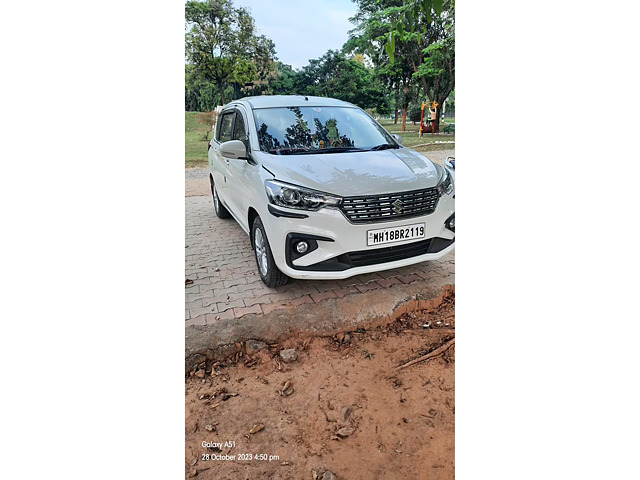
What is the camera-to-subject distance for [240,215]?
11.0 feet

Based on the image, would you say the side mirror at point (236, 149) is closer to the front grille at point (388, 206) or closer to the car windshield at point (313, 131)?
the car windshield at point (313, 131)

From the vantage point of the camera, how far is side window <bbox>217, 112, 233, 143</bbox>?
3465mm

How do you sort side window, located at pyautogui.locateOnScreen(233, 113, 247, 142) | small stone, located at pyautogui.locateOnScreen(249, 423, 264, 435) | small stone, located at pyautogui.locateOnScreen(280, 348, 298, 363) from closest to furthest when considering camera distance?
small stone, located at pyautogui.locateOnScreen(249, 423, 264, 435) → small stone, located at pyautogui.locateOnScreen(280, 348, 298, 363) → side window, located at pyautogui.locateOnScreen(233, 113, 247, 142)

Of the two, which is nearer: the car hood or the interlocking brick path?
the car hood

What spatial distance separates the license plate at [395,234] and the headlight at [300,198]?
0.32m

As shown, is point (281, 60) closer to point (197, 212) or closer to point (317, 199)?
point (317, 199)

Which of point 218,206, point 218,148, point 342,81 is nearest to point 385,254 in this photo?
point 342,81

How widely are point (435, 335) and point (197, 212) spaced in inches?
121

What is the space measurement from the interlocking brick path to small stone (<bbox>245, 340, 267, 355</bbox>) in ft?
0.79

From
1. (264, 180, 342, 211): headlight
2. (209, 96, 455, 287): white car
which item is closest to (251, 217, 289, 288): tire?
(209, 96, 455, 287): white car

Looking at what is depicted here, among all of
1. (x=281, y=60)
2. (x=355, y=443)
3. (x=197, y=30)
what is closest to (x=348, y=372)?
(x=355, y=443)

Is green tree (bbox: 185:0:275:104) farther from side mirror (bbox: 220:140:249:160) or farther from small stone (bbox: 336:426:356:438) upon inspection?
small stone (bbox: 336:426:356:438)

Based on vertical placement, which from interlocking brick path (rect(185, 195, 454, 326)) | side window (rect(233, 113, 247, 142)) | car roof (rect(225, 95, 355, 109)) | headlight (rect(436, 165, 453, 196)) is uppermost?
car roof (rect(225, 95, 355, 109))

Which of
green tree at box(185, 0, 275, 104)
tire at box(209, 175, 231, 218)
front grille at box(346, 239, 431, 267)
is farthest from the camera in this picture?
tire at box(209, 175, 231, 218)
